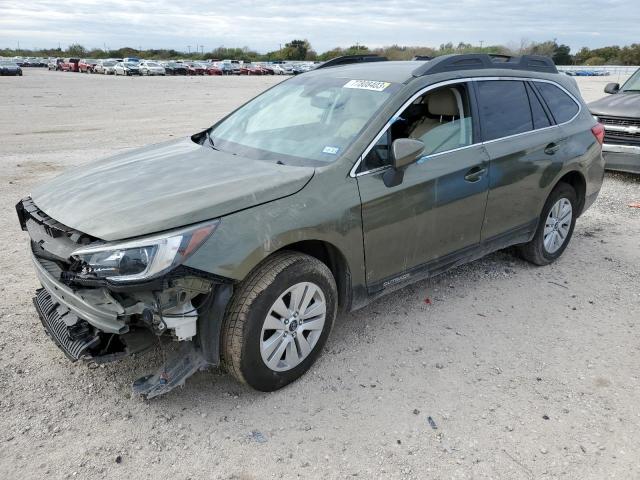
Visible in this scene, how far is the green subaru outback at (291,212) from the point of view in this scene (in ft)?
9.26

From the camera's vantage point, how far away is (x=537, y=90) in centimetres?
491

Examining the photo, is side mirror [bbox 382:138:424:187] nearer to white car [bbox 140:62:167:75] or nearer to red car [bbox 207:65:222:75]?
white car [bbox 140:62:167:75]

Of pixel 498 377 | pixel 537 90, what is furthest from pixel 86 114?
pixel 498 377

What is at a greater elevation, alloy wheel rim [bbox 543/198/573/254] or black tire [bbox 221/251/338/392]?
black tire [bbox 221/251/338/392]

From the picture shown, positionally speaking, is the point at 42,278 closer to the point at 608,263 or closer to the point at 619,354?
the point at 619,354

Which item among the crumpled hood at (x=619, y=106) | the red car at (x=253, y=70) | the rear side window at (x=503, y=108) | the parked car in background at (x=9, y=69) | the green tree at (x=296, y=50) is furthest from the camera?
the green tree at (x=296, y=50)

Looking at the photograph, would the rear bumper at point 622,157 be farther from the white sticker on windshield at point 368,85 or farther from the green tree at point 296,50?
the green tree at point 296,50

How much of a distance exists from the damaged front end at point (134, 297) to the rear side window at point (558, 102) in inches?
140

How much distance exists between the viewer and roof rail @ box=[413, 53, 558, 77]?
4031 mm

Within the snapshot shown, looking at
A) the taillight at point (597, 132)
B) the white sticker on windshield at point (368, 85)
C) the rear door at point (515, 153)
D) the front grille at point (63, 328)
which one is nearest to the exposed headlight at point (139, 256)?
the front grille at point (63, 328)

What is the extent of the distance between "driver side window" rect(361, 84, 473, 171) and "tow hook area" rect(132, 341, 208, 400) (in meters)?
1.76

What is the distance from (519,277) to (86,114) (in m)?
16.2

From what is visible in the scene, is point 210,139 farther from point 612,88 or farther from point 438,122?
point 612,88

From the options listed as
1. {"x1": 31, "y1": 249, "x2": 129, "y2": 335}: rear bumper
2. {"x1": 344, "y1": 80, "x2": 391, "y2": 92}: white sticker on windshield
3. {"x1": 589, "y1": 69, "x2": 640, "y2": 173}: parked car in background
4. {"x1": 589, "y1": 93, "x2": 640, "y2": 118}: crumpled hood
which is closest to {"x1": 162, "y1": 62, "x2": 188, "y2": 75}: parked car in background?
{"x1": 589, "y1": 93, "x2": 640, "y2": 118}: crumpled hood
